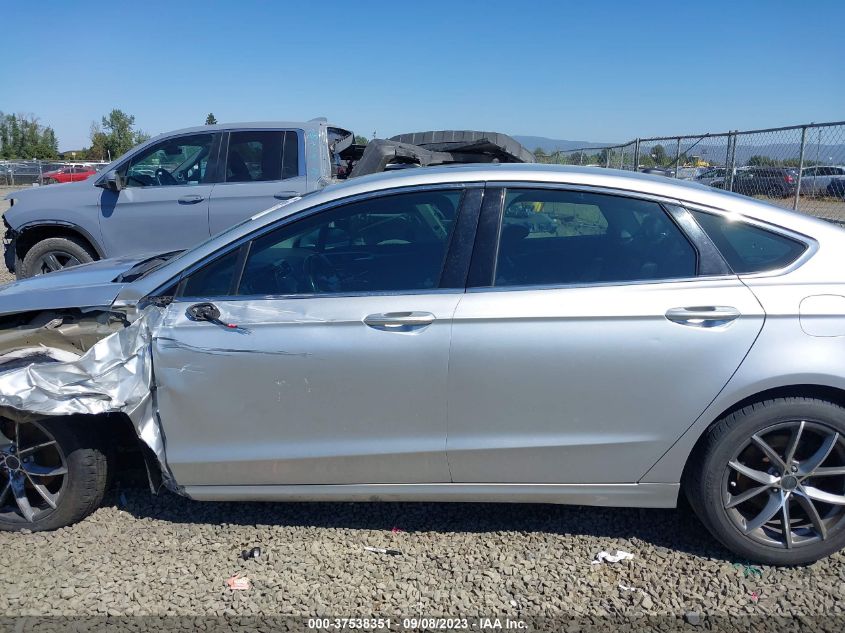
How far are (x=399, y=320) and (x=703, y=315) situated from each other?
1259 millimetres

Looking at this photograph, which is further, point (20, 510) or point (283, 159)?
point (283, 159)

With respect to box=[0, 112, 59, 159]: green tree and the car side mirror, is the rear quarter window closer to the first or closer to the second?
the car side mirror

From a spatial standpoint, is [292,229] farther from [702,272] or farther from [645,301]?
[702,272]

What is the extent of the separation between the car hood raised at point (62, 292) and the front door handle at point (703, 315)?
2.56 metres

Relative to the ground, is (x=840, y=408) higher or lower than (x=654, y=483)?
higher

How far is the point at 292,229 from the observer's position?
125 inches

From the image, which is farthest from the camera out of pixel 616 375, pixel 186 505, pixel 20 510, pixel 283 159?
pixel 283 159

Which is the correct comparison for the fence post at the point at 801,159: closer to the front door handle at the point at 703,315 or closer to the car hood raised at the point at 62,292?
the front door handle at the point at 703,315

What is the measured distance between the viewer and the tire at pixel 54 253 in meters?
7.49

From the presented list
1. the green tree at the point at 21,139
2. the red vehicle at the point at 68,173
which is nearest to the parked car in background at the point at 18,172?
the red vehicle at the point at 68,173

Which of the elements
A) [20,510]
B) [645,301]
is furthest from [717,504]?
[20,510]

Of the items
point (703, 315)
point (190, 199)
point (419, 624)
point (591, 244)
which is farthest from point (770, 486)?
point (190, 199)

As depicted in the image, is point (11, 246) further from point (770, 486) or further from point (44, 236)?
point (770, 486)

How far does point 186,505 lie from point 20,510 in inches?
30.2
